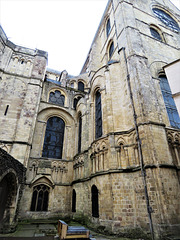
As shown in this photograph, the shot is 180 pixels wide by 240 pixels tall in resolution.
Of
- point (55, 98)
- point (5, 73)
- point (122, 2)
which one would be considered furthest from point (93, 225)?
point (122, 2)

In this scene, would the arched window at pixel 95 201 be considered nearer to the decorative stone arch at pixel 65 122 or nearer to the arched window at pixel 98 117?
the arched window at pixel 98 117

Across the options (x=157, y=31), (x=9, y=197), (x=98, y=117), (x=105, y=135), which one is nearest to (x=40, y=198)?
(x=9, y=197)

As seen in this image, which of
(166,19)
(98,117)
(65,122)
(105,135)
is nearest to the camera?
(105,135)

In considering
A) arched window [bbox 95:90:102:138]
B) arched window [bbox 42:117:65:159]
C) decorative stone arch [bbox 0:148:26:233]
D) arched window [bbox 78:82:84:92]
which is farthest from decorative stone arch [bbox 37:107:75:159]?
decorative stone arch [bbox 0:148:26:233]

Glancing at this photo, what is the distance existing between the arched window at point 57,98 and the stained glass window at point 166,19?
13.6m

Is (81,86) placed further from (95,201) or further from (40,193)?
(95,201)

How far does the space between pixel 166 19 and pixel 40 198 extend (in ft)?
74.1

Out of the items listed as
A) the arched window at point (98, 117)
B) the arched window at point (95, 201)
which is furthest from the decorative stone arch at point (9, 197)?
the arched window at point (98, 117)

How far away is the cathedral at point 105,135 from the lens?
7.00 m

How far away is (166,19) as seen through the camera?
17812 mm

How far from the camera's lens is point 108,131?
9266mm

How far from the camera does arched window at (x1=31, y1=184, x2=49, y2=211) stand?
37.1 ft

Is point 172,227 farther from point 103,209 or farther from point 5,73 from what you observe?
point 5,73

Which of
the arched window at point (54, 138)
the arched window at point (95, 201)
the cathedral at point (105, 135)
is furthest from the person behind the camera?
the arched window at point (54, 138)
